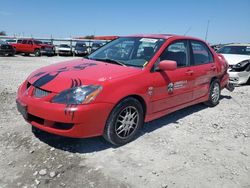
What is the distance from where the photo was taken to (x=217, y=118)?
17.3 feet

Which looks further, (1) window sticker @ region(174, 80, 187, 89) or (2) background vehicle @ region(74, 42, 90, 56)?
(2) background vehicle @ region(74, 42, 90, 56)

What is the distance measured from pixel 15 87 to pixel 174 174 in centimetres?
593

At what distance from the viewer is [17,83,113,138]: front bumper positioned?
3.15 m

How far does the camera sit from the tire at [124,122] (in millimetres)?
3514

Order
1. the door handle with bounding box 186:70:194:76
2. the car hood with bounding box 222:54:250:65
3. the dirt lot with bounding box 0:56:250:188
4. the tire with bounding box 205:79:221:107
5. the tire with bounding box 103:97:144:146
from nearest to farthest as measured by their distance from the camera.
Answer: the dirt lot with bounding box 0:56:250:188 → the tire with bounding box 103:97:144:146 → the door handle with bounding box 186:70:194:76 → the tire with bounding box 205:79:221:107 → the car hood with bounding box 222:54:250:65

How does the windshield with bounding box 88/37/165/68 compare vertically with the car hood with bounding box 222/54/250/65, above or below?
above

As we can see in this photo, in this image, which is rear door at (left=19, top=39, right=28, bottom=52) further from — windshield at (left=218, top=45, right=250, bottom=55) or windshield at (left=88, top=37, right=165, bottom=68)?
windshield at (left=88, top=37, right=165, bottom=68)

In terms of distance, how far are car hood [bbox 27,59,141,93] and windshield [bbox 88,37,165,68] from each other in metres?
0.29

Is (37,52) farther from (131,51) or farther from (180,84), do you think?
(180,84)

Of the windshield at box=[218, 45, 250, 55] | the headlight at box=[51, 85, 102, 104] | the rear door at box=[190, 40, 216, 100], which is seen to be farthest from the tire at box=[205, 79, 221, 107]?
the windshield at box=[218, 45, 250, 55]

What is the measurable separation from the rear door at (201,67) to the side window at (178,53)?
21 centimetres

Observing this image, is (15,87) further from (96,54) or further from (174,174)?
(174,174)

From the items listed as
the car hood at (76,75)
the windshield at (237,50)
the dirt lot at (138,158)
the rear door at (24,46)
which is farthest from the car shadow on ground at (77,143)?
the rear door at (24,46)

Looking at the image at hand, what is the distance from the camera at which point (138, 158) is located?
343cm
